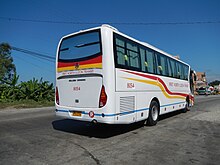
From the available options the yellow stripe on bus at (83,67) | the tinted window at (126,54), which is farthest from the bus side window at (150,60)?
the yellow stripe on bus at (83,67)

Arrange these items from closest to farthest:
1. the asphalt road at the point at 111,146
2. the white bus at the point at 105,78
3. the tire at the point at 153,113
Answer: the asphalt road at the point at 111,146
the white bus at the point at 105,78
the tire at the point at 153,113

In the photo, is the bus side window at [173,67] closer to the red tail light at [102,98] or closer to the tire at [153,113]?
the tire at [153,113]

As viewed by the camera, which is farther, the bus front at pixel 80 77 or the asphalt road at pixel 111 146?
the bus front at pixel 80 77

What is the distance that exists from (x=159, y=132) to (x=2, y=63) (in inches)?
1507

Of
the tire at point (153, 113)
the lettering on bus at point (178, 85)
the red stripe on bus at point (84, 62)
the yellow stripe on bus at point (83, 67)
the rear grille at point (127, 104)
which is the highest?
the red stripe on bus at point (84, 62)

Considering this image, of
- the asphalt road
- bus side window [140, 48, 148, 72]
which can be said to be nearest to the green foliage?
the asphalt road

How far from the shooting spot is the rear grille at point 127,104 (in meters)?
6.09

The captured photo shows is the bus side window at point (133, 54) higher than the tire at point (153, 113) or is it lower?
higher

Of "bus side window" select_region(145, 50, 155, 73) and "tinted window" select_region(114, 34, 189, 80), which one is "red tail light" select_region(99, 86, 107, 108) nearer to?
"tinted window" select_region(114, 34, 189, 80)

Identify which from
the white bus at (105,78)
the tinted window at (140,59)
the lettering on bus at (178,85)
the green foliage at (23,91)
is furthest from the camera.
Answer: the green foliage at (23,91)

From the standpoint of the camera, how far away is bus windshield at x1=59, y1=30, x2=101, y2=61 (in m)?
6.07

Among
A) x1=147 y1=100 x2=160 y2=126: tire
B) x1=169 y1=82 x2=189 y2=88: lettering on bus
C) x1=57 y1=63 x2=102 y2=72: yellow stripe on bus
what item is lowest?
x1=147 y1=100 x2=160 y2=126: tire

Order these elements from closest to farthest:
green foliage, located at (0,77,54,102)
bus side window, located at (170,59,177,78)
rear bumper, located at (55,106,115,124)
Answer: rear bumper, located at (55,106,115,124), bus side window, located at (170,59,177,78), green foliage, located at (0,77,54,102)

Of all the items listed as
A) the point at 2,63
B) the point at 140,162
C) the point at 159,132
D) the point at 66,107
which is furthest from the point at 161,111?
the point at 2,63
